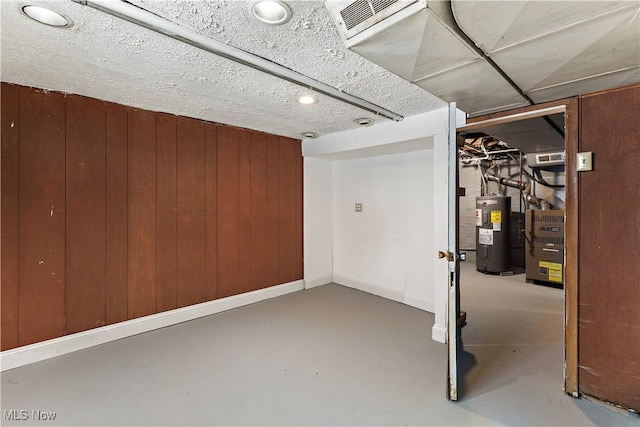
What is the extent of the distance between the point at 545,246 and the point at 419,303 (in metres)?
2.59

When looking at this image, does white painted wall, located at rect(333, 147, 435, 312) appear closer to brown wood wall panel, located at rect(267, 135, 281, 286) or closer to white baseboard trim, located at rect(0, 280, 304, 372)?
brown wood wall panel, located at rect(267, 135, 281, 286)

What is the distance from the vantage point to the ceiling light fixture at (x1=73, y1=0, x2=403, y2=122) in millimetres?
1368

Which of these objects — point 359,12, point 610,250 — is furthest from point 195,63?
point 610,250

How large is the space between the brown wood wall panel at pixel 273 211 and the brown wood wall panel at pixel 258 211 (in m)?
0.06

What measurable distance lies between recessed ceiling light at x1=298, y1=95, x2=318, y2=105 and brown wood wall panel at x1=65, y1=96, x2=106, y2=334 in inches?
73.0

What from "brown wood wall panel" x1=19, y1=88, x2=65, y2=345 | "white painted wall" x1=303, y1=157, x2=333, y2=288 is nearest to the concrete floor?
"brown wood wall panel" x1=19, y1=88, x2=65, y2=345

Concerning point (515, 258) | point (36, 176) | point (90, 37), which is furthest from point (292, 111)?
point (515, 258)

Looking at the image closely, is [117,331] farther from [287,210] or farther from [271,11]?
[271,11]

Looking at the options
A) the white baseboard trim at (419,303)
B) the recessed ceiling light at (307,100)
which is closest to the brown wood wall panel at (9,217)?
the recessed ceiling light at (307,100)

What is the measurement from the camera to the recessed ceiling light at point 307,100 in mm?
2518

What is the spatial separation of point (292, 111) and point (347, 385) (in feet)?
8.05

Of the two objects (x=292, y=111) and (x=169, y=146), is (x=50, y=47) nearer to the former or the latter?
(x=169, y=146)

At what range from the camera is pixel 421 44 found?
1255 mm

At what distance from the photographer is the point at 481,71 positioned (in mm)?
1483
